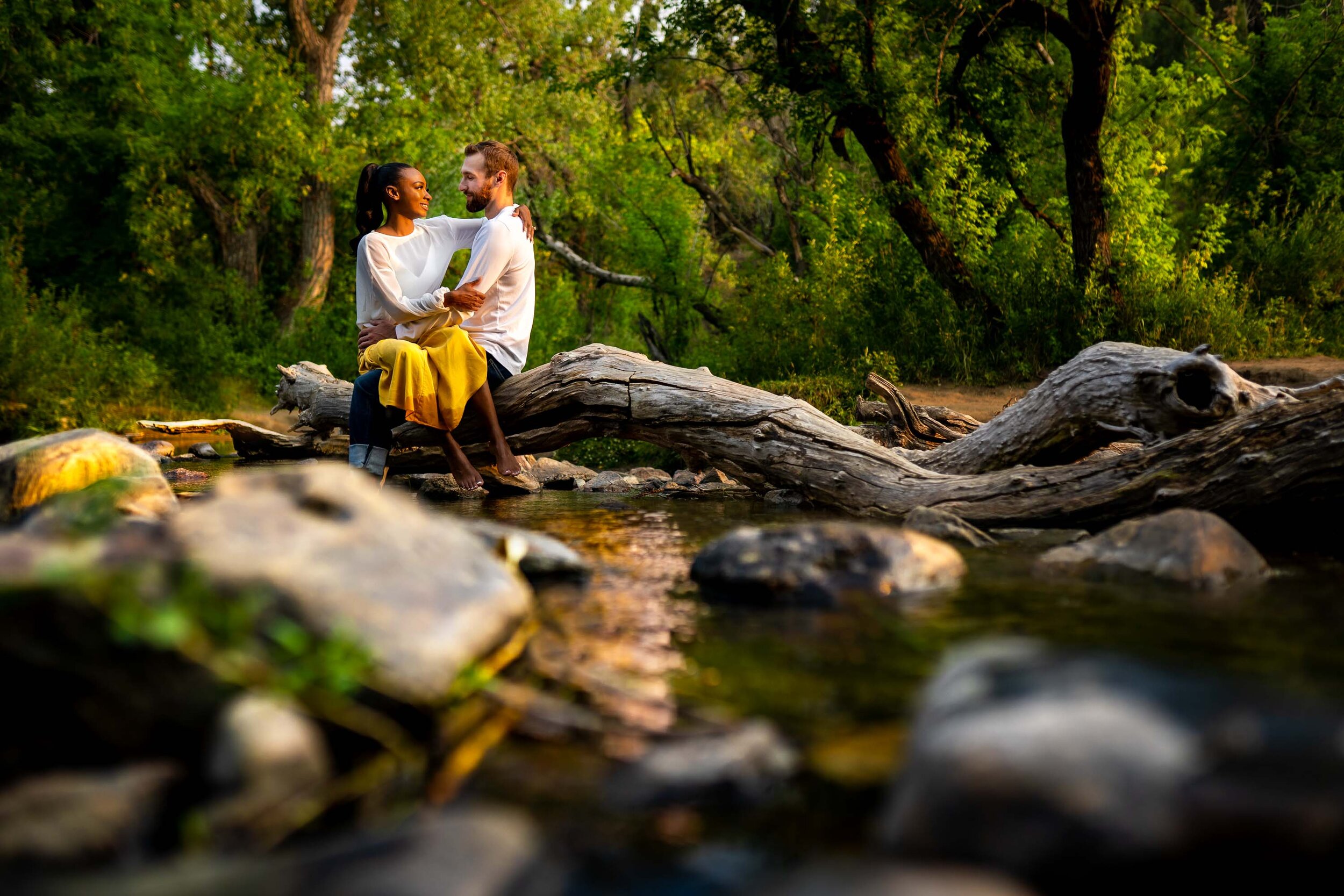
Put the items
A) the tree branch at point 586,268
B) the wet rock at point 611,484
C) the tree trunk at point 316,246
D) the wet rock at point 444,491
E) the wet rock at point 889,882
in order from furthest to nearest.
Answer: the tree trunk at point 316,246 < the tree branch at point 586,268 < the wet rock at point 611,484 < the wet rock at point 444,491 < the wet rock at point 889,882

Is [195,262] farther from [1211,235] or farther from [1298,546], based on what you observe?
[1298,546]

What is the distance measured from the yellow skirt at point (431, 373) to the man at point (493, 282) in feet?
0.41

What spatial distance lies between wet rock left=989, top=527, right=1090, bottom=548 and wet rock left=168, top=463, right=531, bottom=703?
3.12 metres

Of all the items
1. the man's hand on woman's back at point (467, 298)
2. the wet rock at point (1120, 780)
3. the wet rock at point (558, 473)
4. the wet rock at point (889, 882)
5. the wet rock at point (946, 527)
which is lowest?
the wet rock at point (558, 473)

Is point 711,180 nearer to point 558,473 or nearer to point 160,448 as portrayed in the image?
point 160,448

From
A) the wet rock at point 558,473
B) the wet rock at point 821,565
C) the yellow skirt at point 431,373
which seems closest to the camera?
the wet rock at point 821,565

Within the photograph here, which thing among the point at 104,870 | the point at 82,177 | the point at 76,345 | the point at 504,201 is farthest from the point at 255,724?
the point at 82,177

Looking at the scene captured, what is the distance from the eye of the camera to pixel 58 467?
4754 millimetres

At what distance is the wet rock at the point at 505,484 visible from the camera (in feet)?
26.2

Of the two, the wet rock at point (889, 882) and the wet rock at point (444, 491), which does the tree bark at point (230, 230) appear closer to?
the wet rock at point (444, 491)

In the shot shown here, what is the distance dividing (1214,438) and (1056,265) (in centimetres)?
728

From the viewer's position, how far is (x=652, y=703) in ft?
8.39

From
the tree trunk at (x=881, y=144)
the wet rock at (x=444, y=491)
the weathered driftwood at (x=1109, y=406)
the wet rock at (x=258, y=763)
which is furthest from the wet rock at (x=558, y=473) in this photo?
the wet rock at (x=258, y=763)

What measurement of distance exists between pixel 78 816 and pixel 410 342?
5559mm
